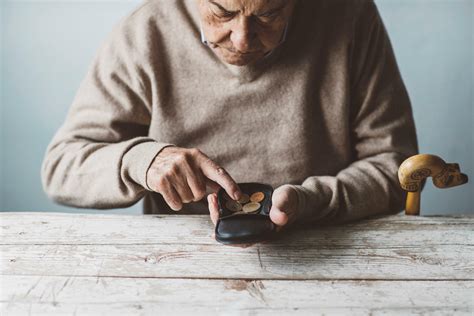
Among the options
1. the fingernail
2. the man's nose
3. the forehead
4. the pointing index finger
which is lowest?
the fingernail

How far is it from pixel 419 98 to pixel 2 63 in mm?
1621

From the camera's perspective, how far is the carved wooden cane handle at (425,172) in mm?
1158

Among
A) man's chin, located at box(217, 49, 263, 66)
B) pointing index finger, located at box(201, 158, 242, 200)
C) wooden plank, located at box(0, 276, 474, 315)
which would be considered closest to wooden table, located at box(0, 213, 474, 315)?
wooden plank, located at box(0, 276, 474, 315)

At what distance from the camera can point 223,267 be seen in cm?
106

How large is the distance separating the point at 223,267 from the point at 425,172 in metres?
0.46

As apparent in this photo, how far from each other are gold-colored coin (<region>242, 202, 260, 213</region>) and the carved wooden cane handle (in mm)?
308

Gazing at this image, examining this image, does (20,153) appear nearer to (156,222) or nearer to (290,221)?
(156,222)

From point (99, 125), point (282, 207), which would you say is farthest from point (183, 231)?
point (99, 125)

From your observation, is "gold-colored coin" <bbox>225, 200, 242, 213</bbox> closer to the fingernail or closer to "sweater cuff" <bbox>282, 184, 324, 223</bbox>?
the fingernail

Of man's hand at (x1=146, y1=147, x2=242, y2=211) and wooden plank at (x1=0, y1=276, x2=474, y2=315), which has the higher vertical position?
man's hand at (x1=146, y1=147, x2=242, y2=211)

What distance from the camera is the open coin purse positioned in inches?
41.3

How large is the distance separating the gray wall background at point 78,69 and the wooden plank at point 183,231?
3.23ft

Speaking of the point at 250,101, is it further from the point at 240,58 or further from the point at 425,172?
the point at 425,172

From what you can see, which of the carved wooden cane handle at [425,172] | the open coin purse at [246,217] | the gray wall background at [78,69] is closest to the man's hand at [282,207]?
the open coin purse at [246,217]
